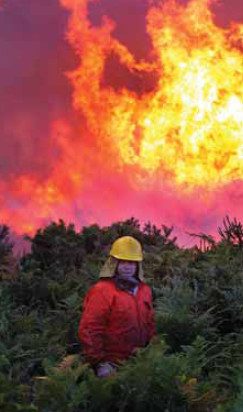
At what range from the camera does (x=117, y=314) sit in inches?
283

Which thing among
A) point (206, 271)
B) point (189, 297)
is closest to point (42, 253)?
point (206, 271)

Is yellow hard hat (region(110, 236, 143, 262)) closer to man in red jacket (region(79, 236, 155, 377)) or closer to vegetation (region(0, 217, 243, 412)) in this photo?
man in red jacket (region(79, 236, 155, 377))

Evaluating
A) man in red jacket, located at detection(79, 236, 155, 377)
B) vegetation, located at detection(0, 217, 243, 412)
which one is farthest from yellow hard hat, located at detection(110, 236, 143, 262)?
vegetation, located at detection(0, 217, 243, 412)

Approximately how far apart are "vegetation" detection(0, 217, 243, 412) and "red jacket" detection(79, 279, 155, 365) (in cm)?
25

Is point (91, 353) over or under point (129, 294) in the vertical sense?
under

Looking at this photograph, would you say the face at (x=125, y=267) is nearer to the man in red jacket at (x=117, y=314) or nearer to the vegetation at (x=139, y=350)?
the man in red jacket at (x=117, y=314)

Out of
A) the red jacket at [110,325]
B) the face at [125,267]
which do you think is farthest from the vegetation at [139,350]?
the face at [125,267]

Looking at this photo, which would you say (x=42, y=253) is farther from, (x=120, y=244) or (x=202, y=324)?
(x=120, y=244)

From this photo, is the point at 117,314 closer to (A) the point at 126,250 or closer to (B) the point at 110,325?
(B) the point at 110,325

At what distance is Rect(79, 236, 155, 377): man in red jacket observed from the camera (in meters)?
7.04

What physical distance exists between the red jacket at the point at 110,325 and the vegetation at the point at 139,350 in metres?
0.25

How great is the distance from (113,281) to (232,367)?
1651 millimetres

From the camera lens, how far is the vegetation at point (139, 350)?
5.70m

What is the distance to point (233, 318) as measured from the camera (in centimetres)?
952
